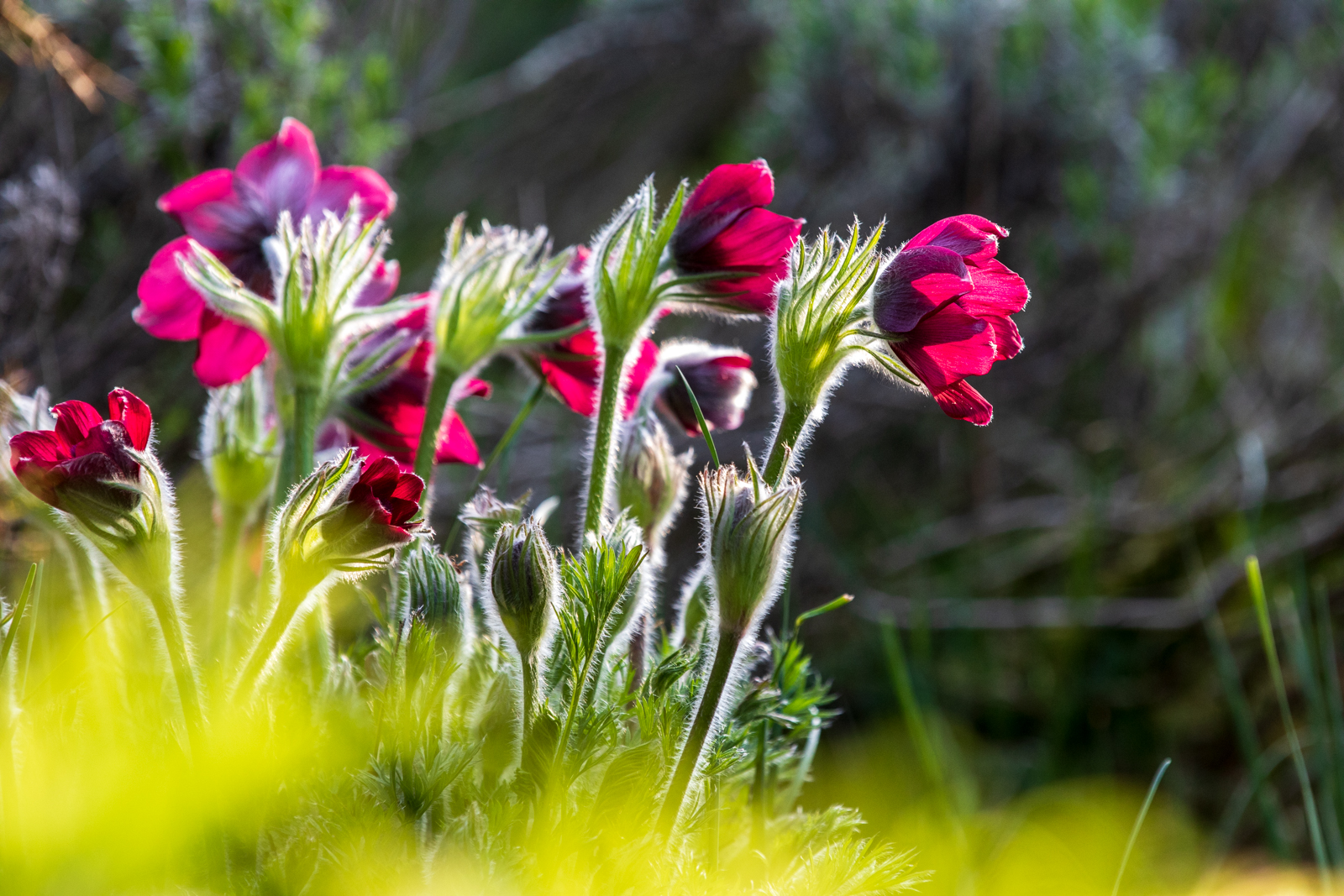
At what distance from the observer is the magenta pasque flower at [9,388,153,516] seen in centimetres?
50

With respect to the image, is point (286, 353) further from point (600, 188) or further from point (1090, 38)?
point (600, 188)

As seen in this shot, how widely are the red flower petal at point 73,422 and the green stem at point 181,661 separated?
0.28 feet

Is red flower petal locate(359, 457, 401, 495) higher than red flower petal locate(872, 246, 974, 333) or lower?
lower

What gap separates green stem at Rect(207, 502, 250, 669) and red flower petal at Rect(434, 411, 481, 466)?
0.50 ft

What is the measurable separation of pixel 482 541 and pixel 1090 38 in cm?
198

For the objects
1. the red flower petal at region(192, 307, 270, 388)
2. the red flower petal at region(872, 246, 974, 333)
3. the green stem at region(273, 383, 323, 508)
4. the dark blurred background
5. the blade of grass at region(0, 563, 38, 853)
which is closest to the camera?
the blade of grass at region(0, 563, 38, 853)

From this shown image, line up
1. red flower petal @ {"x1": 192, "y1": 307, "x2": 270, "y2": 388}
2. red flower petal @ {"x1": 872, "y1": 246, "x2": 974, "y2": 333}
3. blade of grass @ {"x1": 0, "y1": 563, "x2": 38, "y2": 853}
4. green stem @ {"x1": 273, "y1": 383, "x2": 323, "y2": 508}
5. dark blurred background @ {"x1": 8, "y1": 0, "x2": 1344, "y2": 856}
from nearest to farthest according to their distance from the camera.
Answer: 1. blade of grass @ {"x1": 0, "y1": 563, "x2": 38, "y2": 853}
2. red flower petal @ {"x1": 872, "y1": 246, "x2": 974, "y2": 333}
3. green stem @ {"x1": 273, "y1": 383, "x2": 323, "y2": 508}
4. red flower petal @ {"x1": 192, "y1": 307, "x2": 270, "y2": 388}
5. dark blurred background @ {"x1": 8, "y1": 0, "x2": 1344, "y2": 856}

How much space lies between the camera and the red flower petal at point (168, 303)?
0.79m

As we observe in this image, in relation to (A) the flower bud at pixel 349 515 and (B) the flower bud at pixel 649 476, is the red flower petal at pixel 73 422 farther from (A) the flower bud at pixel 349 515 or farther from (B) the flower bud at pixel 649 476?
(B) the flower bud at pixel 649 476

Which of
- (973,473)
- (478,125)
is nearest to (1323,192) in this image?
(973,473)

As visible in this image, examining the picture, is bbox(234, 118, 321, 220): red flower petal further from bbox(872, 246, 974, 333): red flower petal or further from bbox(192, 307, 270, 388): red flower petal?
bbox(872, 246, 974, 333): red flower petal

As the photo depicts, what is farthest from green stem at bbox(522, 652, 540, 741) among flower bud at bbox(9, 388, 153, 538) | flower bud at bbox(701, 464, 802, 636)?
flower bud at bbox(9, 388, 153, 538)

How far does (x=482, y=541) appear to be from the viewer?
0.66 metres

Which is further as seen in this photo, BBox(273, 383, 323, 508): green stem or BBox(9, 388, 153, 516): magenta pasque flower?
BBox(273, 383, 323, 508): green stem
